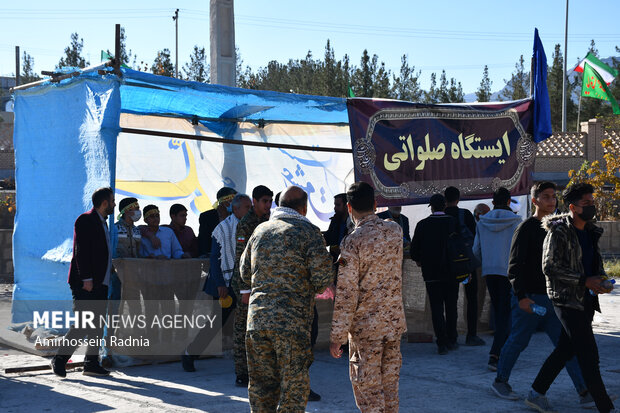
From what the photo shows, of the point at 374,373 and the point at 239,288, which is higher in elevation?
the point at 239,288

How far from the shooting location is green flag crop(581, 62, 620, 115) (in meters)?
25.6

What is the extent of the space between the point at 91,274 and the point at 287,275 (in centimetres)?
306

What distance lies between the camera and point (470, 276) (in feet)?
30.3

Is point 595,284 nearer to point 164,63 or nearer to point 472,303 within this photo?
point 472,303

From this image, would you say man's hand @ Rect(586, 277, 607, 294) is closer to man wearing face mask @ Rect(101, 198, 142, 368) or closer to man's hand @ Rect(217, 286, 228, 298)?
man's hand @ Rect(217, 286, 228, 298)

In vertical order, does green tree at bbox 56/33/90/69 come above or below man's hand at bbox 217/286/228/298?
above

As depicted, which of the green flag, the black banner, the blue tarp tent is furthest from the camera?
Result: the green flag

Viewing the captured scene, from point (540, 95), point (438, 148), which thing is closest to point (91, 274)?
point (438, 148)

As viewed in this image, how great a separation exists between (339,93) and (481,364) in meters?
31.1

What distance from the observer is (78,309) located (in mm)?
7422

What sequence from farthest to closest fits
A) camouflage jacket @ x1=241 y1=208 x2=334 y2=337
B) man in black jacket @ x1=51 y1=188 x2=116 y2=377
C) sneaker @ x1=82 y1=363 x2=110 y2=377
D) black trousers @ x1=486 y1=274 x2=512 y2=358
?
1. black trousers @ x1=486 y1=274 x2=512 y2=358
2. sneaker @ x1=82 y1=363 x2=110 y2=377
3. man in black jacket @ x1=51 y1=188 x2=116 y2=377
4. camouflage jacket @ x1=241 y1=208 x2=334 y2=337

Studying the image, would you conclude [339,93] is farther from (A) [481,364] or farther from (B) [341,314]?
(B) [341,314]

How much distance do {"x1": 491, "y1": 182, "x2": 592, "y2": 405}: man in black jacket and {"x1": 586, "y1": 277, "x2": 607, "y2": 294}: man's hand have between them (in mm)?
655

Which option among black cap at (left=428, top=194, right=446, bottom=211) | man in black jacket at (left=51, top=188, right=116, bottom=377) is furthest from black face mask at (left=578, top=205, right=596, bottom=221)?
man in black jacket at (left=51, top=188, right=116, bottom=377)
